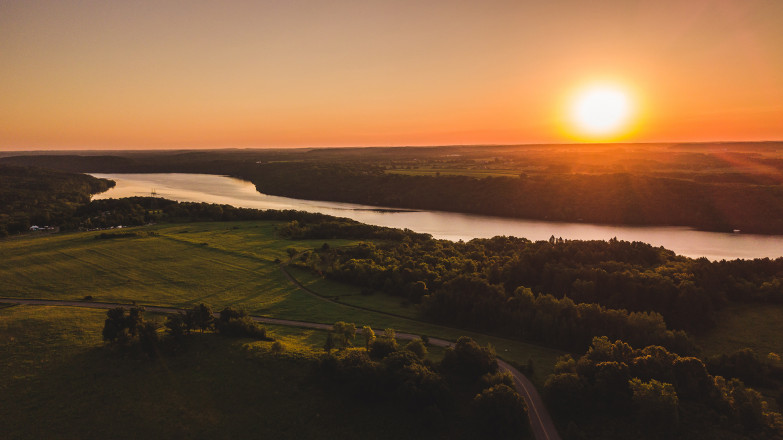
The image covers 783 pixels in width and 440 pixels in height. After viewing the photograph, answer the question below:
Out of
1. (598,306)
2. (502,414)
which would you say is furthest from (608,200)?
(502,414)

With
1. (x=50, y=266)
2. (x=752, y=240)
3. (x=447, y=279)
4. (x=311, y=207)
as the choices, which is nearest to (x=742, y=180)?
(x=752, y=240)

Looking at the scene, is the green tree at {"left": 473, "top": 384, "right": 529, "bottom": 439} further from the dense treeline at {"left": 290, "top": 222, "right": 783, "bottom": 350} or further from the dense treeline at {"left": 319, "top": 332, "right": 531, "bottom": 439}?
the dense treeline at {"left": 290, "top": 222, "right": 783, "bottom": 350}

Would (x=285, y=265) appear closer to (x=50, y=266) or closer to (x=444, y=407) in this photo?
(x=50, y=266)

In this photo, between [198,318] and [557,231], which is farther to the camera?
[557,231]

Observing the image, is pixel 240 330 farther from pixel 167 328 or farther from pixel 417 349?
pixel 417 349

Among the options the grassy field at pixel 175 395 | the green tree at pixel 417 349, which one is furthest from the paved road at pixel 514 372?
the grassy field at pixel 175 395

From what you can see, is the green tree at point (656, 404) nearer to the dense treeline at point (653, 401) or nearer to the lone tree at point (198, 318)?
the dense treeline at point (653, 401)
